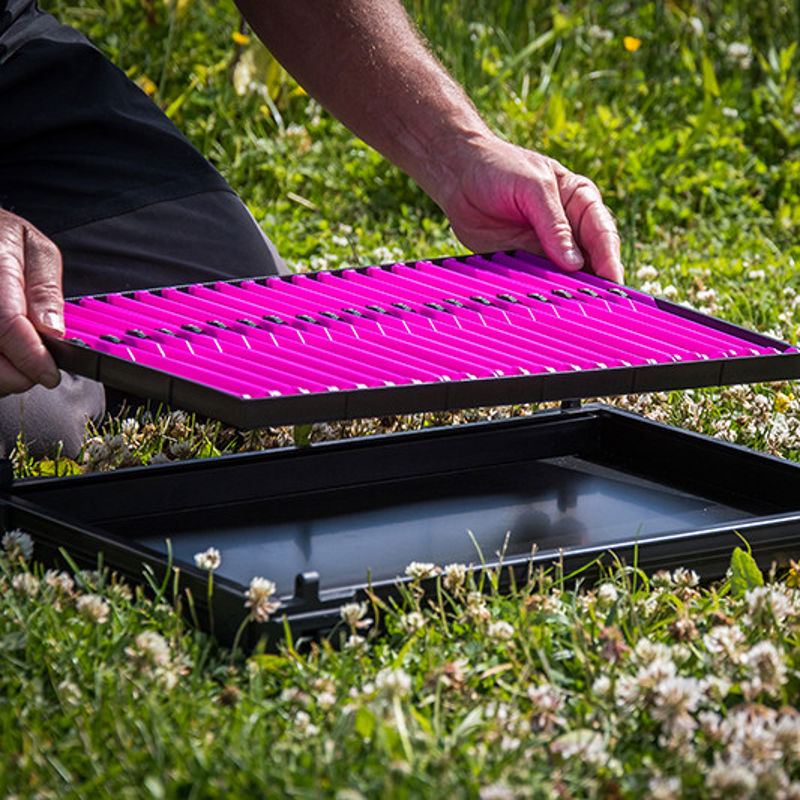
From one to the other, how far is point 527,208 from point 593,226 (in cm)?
14

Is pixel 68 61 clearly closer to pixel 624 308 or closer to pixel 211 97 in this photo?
pixel 624 308

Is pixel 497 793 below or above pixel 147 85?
below

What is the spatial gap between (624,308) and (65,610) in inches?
46.5

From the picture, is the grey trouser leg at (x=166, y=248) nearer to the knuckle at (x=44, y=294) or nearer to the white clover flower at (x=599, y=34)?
the knuckle at (x=44, y=294)

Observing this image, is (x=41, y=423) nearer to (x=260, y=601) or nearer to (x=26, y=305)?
(x=26, y=305)

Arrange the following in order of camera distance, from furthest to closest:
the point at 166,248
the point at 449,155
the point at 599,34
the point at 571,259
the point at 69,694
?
the point at 599,34 < the point at 166,248 < the point at 449,155 < the point at 571,259 < the point at 69,694

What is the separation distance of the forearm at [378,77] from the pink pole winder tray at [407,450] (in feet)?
1.35

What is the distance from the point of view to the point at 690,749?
1.68 metres

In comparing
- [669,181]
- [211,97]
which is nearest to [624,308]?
[669,181]

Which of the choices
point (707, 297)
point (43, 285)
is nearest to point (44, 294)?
point (43, 285)

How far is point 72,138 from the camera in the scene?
361cm

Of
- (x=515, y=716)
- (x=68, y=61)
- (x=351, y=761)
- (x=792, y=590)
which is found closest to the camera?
(x=351, y=761)

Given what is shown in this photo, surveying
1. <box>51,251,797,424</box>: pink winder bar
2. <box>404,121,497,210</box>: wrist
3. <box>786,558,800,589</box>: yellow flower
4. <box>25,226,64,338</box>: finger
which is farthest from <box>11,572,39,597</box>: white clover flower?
<box>404,121,497,210</box>: wrist

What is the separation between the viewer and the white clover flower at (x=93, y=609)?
187 cm
